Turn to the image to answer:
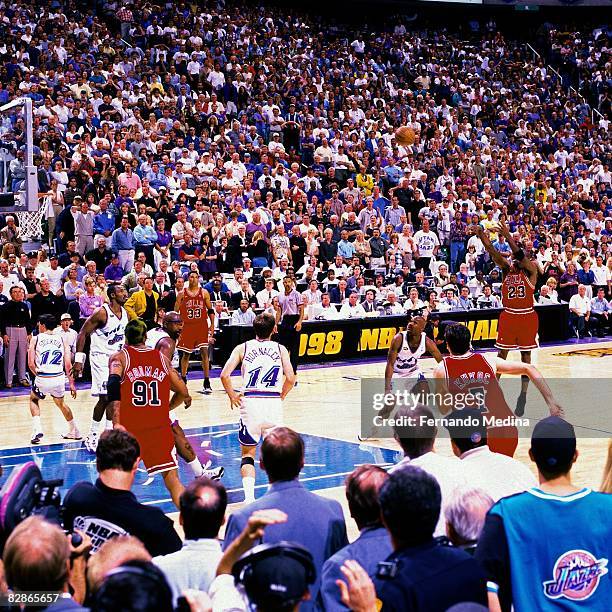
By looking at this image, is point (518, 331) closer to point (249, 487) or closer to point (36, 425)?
point (249, 487)

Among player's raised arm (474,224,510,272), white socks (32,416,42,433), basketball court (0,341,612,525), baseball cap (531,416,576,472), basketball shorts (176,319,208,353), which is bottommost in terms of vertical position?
basketball court (0,341,612,525)

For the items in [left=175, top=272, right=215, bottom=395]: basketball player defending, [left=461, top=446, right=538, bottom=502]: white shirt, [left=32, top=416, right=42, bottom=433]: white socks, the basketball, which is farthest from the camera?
the basketball

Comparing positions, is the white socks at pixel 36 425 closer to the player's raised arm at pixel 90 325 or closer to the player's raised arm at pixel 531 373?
the player's raised arm at pixel 90 325

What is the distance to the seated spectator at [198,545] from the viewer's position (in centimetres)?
457

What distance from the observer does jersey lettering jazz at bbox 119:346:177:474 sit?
9.45 meters

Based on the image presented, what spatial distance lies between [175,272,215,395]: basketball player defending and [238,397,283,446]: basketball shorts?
7.04 m

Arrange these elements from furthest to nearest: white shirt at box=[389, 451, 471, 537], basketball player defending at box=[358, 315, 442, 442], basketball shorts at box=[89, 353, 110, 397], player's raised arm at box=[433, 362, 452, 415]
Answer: basketball shorts at box=[89, 353, 110, 397], basketball player defending at box=[358, 315, 442, 442], player's raised arm at box=[433, 362, 452, 415], white shirt at box=[389, 451, 471, 537]

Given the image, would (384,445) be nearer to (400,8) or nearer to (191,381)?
(191,381)

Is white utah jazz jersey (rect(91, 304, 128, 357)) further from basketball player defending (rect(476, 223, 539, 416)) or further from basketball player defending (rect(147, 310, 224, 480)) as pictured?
basketball player defending (rect(476, 223, 539, 416))

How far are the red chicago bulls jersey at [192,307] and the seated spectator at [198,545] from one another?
522 inches

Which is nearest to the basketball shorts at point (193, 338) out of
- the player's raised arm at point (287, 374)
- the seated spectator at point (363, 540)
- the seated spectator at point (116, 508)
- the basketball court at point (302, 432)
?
the basketball court at point (302, 432)

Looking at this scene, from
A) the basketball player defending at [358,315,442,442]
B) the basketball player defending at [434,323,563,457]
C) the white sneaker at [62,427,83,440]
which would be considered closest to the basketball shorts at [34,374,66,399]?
the white sneaker at [62,427,83,440]

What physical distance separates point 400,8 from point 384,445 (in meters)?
29.9

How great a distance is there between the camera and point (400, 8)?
4038 cm
